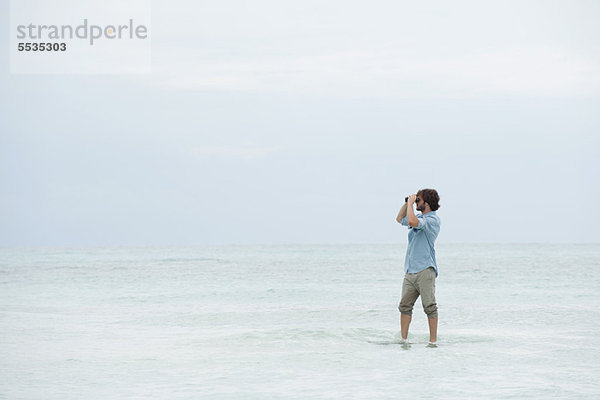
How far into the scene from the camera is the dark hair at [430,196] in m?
7.94

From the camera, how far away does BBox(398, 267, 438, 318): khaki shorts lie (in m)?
7.91

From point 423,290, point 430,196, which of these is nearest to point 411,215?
point 430,196

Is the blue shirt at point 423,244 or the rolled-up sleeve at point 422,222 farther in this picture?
the blue shirt at point 423,244

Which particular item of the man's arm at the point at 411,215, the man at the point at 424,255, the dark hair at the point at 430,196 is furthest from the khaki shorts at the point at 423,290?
the dark hair at the point at 430,196

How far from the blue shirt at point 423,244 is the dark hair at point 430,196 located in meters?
0.10

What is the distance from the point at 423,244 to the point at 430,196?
0.54 metres

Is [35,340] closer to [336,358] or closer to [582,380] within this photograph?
[336,358]

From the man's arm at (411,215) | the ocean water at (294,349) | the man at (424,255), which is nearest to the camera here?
the ocean water at (294,349)

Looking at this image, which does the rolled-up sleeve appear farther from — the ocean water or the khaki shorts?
the ocean water

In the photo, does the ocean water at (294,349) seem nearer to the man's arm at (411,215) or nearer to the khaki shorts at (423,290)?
the khaki shorts at (423,290)

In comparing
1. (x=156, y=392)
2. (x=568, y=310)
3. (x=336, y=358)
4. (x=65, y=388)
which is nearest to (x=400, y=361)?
(x=336, y=358)

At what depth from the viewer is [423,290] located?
7.93 metres

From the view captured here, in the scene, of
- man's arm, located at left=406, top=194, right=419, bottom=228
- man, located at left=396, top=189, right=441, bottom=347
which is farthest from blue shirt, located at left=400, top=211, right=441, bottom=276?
man's arm, located at left=406, top=194, right=419, bottom=228

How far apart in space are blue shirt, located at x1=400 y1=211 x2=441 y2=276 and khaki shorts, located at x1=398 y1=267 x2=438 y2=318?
67 millimetres
